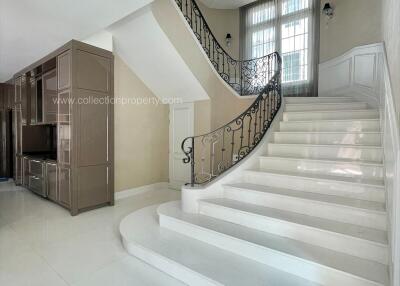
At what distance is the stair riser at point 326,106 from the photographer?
372 centimetres

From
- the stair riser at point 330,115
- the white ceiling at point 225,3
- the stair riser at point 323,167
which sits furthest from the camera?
the white ceiling at point 225,3

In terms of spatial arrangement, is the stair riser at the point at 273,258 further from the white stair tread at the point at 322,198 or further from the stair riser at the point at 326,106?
the stair riser at the point at 326,106

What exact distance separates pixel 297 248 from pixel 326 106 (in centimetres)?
273

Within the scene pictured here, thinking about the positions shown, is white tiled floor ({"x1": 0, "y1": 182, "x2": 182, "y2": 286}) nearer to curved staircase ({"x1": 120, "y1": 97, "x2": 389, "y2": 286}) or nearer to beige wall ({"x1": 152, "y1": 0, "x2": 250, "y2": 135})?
curved staircase ({"x1": 120, "y1": 97, "x2": 389, "y2": 286})

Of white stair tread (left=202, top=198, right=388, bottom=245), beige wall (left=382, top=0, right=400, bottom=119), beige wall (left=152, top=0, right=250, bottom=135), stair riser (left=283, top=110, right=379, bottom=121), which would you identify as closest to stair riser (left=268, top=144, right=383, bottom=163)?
stair riser (left=283, top=110, right=379, bottom=121)

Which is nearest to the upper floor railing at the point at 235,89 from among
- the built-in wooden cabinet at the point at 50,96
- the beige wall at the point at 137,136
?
the beige wall at the point at 137,136

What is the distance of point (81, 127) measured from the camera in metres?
3.63

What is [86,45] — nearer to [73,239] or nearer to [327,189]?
[73,239]

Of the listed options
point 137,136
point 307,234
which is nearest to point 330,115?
point 307,234

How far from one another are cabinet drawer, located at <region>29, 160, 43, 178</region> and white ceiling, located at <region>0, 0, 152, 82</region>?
2.05 m

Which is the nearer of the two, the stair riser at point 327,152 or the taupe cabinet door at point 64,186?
the stair riser at point 327,152

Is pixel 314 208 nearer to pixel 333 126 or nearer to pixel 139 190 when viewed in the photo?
pixel 333 126

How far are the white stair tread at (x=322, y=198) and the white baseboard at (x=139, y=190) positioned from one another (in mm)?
2645

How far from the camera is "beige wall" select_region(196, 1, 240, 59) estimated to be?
22.1 feet
